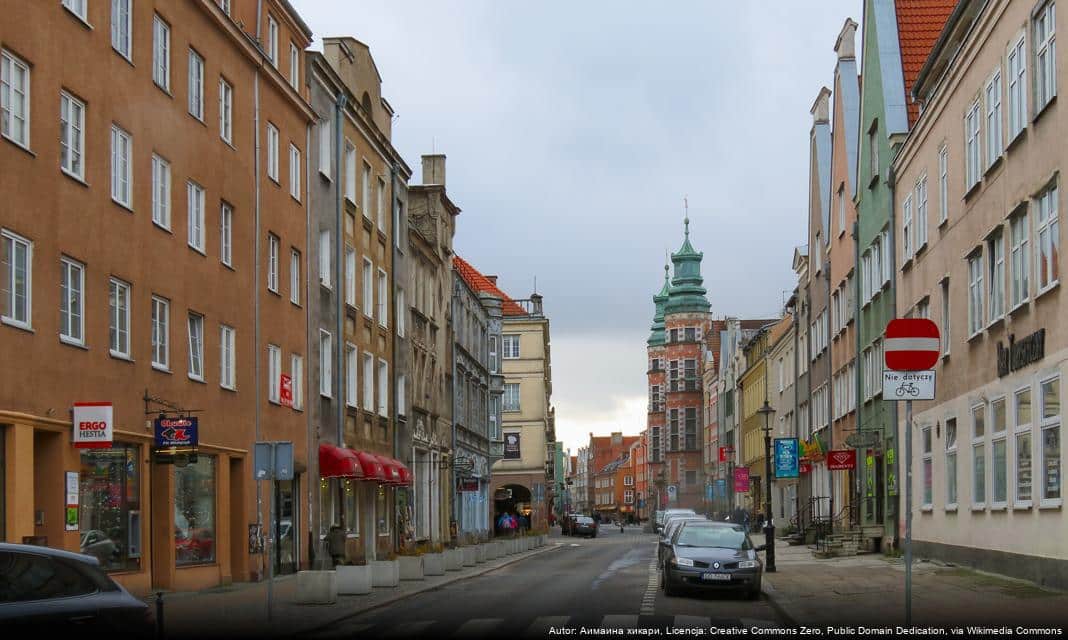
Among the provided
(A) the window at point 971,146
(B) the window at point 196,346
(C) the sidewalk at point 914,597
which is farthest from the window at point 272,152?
(A) the window at point 971,146

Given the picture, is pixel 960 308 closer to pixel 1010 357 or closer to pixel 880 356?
pixel 1010 357

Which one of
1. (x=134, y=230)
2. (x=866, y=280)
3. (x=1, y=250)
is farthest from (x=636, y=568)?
(x=1, y=250)

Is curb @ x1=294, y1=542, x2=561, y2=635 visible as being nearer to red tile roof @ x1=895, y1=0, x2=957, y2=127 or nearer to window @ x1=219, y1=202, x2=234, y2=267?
window @ x1=219, y1=202, x2=234, y2=267

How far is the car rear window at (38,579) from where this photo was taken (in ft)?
35.0

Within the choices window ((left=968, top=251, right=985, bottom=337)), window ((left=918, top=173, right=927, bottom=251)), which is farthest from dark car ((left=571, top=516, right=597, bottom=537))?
window ((left=968, top=251, right=985, bottom=337))

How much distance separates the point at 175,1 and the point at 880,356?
23.2 meters

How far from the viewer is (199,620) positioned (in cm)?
2002

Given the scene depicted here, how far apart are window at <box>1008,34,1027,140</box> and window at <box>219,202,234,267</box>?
15.6 metres

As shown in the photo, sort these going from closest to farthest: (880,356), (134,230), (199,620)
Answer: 1. (199,620)
2. (134,230)
3. (880,356)

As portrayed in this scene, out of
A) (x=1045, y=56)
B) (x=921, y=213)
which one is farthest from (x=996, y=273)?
(x=921, y=213)

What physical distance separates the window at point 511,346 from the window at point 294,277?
5938cm

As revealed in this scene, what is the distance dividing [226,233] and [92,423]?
9540 millimetres

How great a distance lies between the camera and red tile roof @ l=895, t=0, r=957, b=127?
40.5 m

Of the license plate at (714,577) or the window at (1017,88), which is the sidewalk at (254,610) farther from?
the window at (1017,88)
